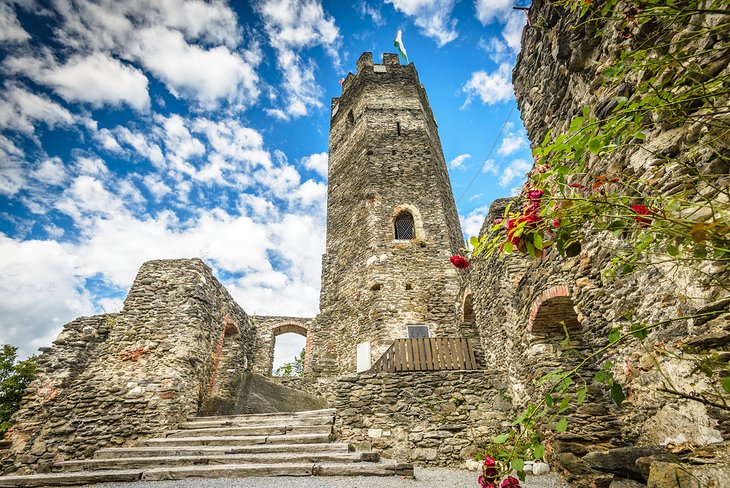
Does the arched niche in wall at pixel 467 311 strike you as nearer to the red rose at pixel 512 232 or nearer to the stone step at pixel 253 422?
the stone step at pixel 253 422

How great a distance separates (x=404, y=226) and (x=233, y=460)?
8152mm

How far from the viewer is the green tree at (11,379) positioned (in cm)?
915

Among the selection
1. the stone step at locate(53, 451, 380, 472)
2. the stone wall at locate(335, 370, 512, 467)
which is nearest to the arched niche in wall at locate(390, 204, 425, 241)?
the stone wall at locate(335, 370, 512, 467)

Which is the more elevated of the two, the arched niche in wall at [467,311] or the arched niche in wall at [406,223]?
the arched niche in wall at [406,223]

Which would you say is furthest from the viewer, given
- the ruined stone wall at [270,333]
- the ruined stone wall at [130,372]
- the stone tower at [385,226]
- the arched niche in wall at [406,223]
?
the ruined stone wall at [270,333]

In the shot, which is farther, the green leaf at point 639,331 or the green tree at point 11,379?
the green tree at point 11,379

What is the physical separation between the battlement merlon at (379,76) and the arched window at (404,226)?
552 centimetres

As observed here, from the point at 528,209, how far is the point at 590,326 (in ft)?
9.38

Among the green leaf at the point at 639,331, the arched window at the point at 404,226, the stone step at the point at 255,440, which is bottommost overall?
the stone step at the point at 255,440

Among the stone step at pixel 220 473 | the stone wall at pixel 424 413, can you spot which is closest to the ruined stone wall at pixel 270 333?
the stone wall at pixel 424 413

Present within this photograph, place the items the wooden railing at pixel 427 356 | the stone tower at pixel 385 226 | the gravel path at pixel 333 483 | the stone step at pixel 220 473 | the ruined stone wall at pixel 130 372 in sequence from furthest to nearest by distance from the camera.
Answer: the stone tower at pixel 385 226, the wooden railing at pixel 427 356, the ruined stone wall at pixel 130 372, the stone step at pixel 220 473, the gravel path at pixel 333 483

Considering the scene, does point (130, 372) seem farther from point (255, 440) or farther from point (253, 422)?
point (255, 440)

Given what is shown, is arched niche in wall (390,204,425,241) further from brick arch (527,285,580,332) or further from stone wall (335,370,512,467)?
brick arch (527,285,580,332)

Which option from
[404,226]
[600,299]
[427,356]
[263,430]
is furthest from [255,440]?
[404,226]
